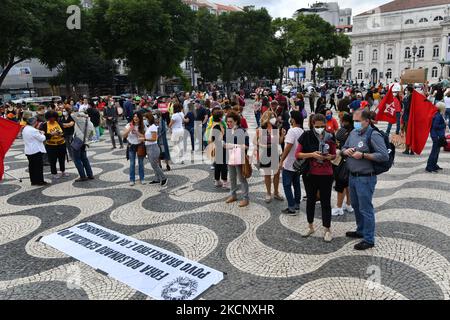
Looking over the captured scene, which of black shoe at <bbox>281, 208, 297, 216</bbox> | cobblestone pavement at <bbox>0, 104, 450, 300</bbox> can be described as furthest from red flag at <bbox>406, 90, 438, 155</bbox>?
black shoe at <bbox>281, 208, 297, 216</bbox>

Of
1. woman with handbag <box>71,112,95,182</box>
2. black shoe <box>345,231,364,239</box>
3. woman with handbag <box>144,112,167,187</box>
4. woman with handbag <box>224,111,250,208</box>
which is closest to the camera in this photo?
black shoe <box>345,231,364,239</box>

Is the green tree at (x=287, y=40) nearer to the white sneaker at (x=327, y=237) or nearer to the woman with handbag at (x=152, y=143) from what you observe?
the woman with handbag at (x=152, y=143)

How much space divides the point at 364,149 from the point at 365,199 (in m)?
0.69

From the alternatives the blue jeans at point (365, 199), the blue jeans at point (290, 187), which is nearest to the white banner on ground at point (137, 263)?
the blue jeans at point (365, 199)

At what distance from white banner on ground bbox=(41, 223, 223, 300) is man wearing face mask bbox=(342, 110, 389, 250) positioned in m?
2.15

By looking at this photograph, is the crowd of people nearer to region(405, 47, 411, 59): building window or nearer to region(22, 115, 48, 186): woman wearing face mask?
region(22, 115, 48, 186): woman wearing face mask

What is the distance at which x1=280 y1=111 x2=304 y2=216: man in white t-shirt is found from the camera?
6051 millimetres

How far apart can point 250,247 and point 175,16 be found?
113 ft

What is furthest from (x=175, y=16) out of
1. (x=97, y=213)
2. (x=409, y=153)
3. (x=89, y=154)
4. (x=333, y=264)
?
(x=333, y=264)

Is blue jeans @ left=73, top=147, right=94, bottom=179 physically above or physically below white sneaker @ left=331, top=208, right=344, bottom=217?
above

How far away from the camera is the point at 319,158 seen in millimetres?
5145

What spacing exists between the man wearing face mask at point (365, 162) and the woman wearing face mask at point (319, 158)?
0.96ft

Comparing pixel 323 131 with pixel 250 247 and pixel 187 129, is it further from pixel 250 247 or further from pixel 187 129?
pixel 187 129
